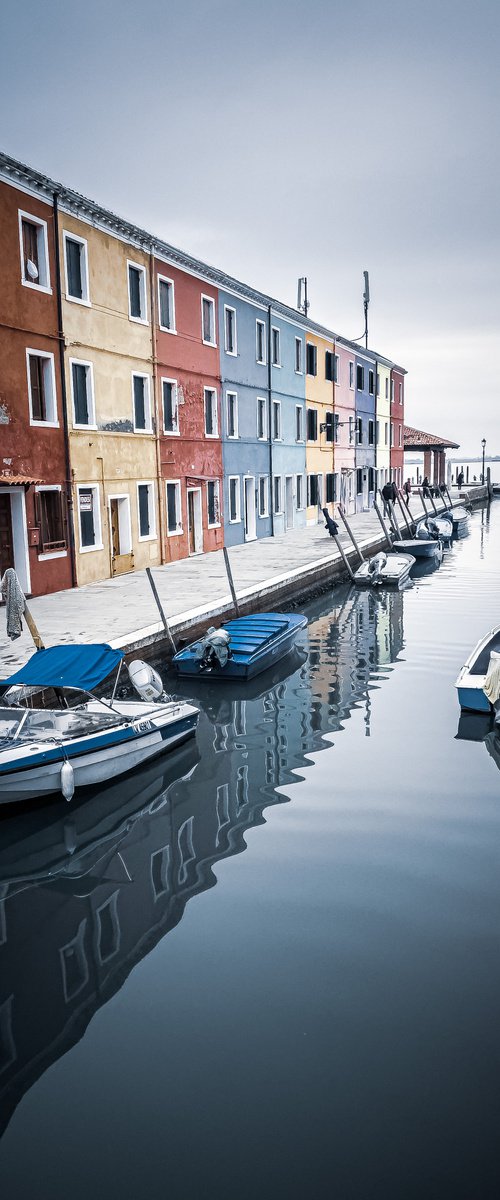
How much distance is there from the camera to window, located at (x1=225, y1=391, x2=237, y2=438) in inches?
1185

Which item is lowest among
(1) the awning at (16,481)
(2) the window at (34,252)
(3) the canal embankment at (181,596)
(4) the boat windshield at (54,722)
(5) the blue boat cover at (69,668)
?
(4) the boat windshield at (54,722)

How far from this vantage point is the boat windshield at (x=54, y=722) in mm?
10211

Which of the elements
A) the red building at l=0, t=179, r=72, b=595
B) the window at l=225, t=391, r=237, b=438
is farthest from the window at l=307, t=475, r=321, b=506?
the red building at l=0, t=179, r=72, b=595

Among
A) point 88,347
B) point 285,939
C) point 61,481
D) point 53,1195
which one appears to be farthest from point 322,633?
point 53,1195

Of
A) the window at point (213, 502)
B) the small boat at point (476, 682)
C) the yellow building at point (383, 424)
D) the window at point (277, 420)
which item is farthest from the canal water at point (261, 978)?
the yellow building at point (383, 424)

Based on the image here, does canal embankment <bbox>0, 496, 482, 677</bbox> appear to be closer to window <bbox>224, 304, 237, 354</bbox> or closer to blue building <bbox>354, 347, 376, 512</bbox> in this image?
window <bbox>224, 304, 237, 354</bbox>

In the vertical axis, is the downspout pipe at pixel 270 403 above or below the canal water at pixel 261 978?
above

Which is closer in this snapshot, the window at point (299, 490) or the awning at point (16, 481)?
the awning at point (16, 481)

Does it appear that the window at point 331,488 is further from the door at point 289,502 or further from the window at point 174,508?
the window at point 174,508

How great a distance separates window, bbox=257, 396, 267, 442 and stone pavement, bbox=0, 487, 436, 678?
4810 millimetres

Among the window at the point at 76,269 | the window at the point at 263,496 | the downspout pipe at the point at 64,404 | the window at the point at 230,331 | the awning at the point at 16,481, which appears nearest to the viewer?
the awning at the point at 16,481

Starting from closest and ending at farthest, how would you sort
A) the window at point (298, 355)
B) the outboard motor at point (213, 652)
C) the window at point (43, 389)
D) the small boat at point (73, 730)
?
the small boat at point (73, 730)
the outboard motor at point (213, 652)
the window at point (43, 389)
the window at point (298, 355)

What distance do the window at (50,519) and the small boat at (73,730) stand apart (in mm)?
7851

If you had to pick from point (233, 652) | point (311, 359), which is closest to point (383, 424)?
point (311, 359)
